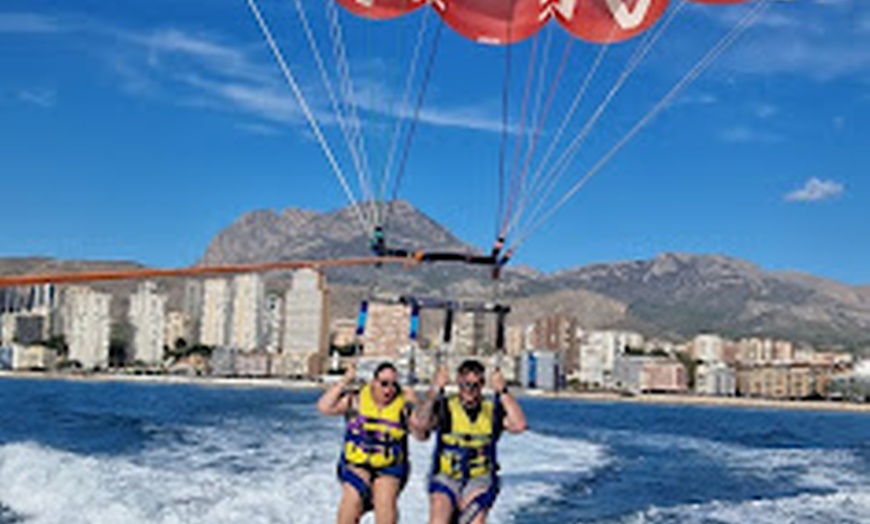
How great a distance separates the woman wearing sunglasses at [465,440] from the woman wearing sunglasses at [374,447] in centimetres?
21

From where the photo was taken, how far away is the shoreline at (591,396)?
464 ft

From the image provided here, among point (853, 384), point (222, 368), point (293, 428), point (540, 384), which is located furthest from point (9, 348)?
point (293, 428)

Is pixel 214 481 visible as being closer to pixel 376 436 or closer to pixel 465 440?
pixel 376 436

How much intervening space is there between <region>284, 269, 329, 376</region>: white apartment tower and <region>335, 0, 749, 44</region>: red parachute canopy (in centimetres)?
10350

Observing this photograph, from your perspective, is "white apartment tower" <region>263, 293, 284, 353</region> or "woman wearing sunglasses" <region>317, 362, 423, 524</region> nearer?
"woman wearing sunglasses" <region>317, 362, 423, 524</region>

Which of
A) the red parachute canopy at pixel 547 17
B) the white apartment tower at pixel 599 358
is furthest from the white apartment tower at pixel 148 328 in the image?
the red parachute canopy at pixel 547 17

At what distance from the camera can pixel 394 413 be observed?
7.45 metres

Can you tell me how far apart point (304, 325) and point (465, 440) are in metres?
132

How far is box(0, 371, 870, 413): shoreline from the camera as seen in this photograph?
14138 centimetres

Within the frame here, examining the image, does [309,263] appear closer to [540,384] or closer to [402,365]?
[402,365]

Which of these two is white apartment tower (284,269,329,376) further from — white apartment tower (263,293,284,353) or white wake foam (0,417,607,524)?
white wake foam (0,417,607,524)

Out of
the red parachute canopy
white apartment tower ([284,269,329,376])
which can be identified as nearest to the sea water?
the red parachute canopy

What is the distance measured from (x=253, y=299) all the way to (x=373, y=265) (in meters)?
182

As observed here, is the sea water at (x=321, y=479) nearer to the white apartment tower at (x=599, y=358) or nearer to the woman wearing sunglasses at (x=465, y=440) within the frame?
the woman wearing sunglasses at (x=465, y=440)
